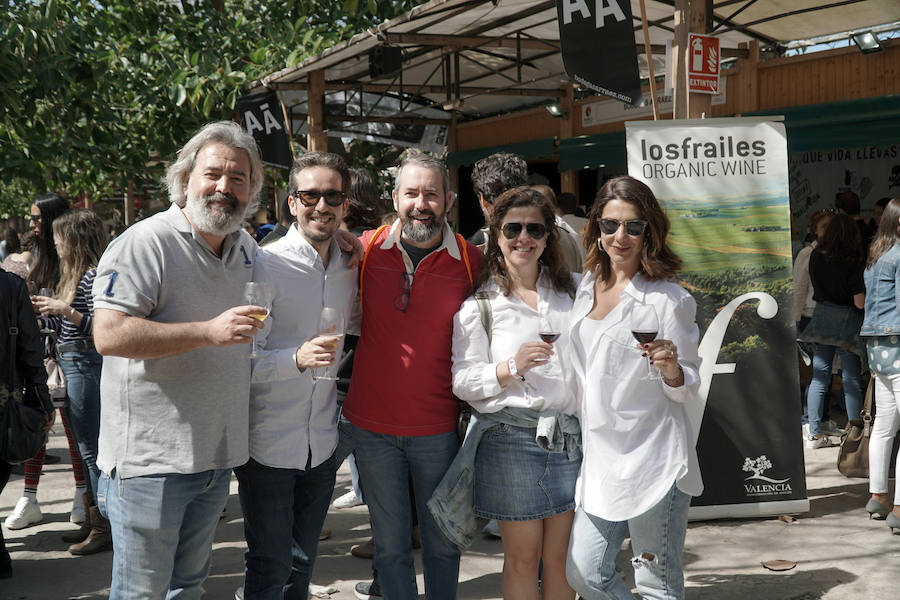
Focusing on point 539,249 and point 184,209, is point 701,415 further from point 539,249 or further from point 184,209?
point 184,209

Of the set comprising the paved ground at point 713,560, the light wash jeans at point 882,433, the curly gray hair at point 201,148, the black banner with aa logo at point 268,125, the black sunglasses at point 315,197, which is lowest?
the paved ground at point 713,560

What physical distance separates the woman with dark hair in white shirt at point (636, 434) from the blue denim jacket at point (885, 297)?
2.60 meters

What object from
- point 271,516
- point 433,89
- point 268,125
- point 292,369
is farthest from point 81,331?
point 433,89

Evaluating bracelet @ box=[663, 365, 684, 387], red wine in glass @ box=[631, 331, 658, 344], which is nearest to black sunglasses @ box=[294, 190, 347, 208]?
red wine in glass @ box=[631, 331, 658, 344]

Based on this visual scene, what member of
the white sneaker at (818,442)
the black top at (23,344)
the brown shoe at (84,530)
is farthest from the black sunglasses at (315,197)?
the white sneaker at (818,442)

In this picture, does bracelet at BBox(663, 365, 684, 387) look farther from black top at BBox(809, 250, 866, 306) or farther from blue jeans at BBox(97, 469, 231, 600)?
black top at BBox(809, 250, 866, 306)

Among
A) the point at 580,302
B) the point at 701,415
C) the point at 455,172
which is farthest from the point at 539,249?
the point at 455,172

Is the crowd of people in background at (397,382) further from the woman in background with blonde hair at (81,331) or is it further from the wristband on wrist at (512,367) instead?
the woman in background with blonde hair at (81,331)

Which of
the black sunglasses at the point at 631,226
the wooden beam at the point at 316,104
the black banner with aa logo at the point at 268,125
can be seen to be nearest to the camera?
the black sunglasses at the point at 631,226

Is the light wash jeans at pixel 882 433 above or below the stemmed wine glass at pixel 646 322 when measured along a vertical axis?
below

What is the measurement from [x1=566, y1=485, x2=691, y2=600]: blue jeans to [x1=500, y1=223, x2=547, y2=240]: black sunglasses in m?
1.02

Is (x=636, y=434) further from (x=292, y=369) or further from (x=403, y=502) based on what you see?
(x=292, y=369)

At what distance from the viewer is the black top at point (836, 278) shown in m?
6.73

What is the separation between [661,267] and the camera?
2.95m
